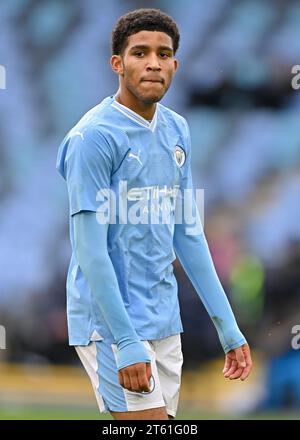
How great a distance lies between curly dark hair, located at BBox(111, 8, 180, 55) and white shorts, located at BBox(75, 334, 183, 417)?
90 centimetres

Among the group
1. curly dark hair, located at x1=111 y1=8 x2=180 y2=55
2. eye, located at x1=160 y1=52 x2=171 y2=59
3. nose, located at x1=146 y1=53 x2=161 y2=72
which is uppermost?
curly dark hair, located at x1=111 y1=8 x2=180 y2=55

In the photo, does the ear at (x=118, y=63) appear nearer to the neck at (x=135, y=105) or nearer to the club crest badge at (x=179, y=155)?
the neck at (x=135, y=105)

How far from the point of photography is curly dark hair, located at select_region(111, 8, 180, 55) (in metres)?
3.24

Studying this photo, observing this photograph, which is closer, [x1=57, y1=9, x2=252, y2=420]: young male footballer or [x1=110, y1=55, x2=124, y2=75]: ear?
[x1=57, y1=9, x2=252, y2=420]: young male footballer

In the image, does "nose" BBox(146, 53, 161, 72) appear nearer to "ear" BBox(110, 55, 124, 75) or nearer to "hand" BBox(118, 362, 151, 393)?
"ear" BBox(110, 55, 124, 75)

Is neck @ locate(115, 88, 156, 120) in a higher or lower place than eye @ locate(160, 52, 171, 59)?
lower

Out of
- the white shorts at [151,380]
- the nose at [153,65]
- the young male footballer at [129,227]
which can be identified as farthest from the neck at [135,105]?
the white shorts at [151,380]

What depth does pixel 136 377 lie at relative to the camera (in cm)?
303

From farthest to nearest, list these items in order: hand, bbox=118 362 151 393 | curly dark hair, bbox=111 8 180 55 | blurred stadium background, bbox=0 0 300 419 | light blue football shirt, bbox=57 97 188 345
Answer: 1. blurred stadium background, bbox=0 0 300 419
2. curly dark hair, bbox=111 8 180 55
3. light blue football shirt, bbox=57 97 188 345
4. hand, bbox=118 362 151 393

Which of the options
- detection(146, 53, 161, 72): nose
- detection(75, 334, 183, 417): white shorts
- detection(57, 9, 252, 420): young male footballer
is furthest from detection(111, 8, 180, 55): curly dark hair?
detection(75, 334, 183, 417): white shorts

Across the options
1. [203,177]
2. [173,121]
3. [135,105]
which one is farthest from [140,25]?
[203,177]

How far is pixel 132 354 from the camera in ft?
9.93

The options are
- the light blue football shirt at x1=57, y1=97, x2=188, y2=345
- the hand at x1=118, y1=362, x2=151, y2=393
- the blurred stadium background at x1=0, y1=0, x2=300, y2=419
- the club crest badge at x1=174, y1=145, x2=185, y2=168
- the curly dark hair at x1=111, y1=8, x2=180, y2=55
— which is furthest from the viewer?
the blurred stadium background at x1=0, y1=0, x2=300, y2=419
